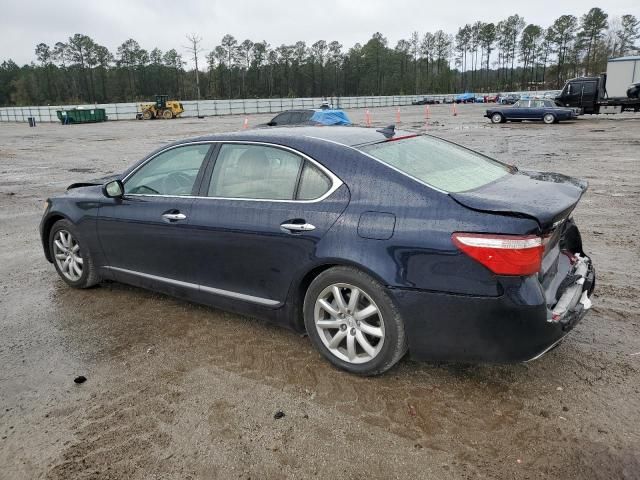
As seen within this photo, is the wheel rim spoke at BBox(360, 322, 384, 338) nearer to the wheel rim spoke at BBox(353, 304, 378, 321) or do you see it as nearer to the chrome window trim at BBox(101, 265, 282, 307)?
the wheel rim spoke at BBox(353, 304, 378, 321)

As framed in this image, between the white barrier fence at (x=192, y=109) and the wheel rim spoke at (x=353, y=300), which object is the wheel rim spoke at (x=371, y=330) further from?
the white barrier fence at (x=192, y=109)

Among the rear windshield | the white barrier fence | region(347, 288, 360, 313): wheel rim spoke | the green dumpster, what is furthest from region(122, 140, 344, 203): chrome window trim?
the white barrier fence

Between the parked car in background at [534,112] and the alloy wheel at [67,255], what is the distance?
93.2ft

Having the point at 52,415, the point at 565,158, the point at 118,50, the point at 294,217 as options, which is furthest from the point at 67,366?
the point at 118,50

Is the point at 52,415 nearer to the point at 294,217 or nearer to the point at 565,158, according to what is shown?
the point at 294,217

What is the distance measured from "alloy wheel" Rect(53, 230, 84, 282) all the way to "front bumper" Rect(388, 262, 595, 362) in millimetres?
3398

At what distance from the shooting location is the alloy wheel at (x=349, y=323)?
321 centimetres

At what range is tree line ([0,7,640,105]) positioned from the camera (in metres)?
104

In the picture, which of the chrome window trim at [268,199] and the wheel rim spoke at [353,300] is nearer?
the wheel rim spoke at [353,300]

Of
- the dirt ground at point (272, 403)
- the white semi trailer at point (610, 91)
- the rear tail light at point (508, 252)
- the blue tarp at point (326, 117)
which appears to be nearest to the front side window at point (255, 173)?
the dirt ground at point (272, 403)

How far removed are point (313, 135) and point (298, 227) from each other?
78 cm

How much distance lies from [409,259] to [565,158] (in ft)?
42.6

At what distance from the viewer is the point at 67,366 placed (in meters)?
3.66

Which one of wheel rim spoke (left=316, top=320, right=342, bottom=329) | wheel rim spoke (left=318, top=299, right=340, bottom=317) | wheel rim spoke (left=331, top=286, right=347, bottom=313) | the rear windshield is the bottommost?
wheel rim spoke (left=316, top=320, right=342, bottom=329)
